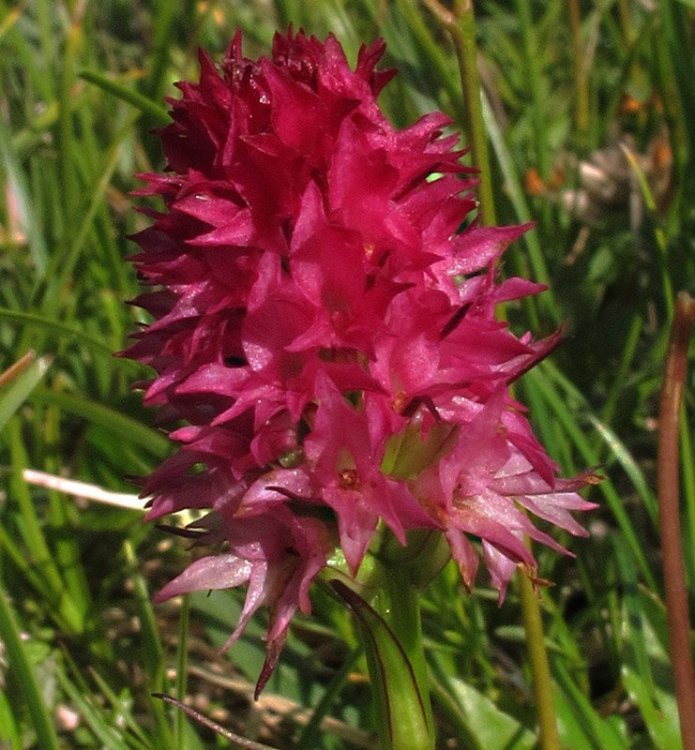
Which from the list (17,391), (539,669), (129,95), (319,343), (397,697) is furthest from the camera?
(129,95)

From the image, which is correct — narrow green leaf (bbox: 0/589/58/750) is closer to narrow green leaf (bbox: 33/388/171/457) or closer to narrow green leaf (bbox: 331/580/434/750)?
narrow green leaf (bbox: 331/580/434/750)

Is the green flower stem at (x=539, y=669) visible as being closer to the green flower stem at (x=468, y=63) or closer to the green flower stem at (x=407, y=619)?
the green flower stem at (x=407, y=619)

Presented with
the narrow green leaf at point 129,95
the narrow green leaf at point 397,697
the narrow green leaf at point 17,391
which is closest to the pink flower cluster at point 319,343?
the narrow green leaf at point 397,697

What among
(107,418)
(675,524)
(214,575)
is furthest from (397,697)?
(107,418)

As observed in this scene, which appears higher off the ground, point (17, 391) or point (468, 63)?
point (468, 63)

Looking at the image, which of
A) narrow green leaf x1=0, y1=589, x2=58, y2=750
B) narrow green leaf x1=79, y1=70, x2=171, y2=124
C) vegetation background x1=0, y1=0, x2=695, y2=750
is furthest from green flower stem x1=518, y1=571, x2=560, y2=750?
narrow green leaf x1=79, y1=70, x2=171, y2=124

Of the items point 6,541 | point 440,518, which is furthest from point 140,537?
point 440,518

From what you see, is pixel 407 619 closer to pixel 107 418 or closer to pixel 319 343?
pixel 319 343
